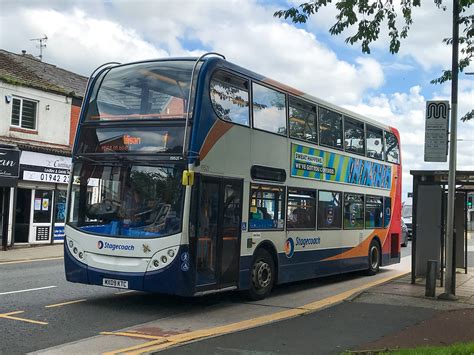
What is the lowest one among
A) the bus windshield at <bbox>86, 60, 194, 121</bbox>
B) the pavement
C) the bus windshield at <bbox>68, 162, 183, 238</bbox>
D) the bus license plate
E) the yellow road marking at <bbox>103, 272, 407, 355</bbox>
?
the yellow road marking at <bbox>103, 272, 407, 355</bbox>

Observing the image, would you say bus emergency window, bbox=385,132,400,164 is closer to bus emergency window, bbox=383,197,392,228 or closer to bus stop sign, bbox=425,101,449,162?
bus emergency window, bbox=383,197,392,228

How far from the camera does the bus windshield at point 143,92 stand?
9.14m

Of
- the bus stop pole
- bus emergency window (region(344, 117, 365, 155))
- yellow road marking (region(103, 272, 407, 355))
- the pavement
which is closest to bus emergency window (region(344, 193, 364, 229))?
bus emergency window (region(344, 117, 365, 155))

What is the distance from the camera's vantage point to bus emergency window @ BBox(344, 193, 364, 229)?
1361cm

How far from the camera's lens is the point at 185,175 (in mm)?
8461

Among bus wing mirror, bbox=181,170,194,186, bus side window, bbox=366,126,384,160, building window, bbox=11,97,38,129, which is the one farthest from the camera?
building window, bbox=11,97,38,129

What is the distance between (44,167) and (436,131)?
52.5 ft

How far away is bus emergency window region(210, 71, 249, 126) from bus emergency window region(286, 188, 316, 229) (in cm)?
215

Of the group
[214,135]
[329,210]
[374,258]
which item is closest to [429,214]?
[329,210]

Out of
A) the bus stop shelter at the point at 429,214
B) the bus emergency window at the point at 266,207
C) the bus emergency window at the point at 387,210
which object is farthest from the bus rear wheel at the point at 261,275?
the bus emergency window at the point at 387,210

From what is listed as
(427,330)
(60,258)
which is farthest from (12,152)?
(427,330)

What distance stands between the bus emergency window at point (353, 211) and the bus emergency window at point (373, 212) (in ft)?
1.18

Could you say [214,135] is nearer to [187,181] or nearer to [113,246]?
[187,181]

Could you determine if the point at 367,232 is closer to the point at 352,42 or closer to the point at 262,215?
the point at 262,215
